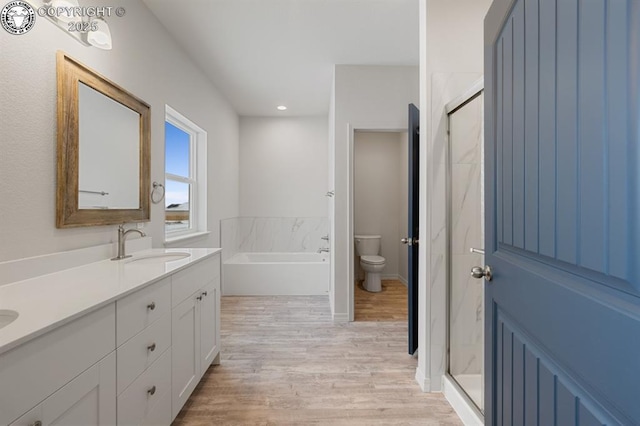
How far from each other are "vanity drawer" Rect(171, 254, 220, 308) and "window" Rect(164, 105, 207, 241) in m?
Result: 0.76

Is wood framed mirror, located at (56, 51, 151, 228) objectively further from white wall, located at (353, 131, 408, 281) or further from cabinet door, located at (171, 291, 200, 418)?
white wall, located at (353, 131, 408, 281)

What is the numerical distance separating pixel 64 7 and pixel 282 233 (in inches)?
141

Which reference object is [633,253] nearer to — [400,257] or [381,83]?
[381,83]

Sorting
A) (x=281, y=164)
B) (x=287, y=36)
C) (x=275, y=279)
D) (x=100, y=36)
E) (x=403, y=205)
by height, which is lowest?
(x=275, y=279)

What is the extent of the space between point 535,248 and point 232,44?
2.78 meters

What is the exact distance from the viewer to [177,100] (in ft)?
8.38

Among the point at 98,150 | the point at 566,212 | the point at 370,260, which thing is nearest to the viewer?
the point at 566,212

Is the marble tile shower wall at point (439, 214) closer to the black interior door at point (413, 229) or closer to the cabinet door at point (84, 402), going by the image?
the black interior door at point (413, 229)

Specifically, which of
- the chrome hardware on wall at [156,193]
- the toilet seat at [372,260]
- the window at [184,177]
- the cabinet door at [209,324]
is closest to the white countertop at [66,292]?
the cabinet door at [209,324]

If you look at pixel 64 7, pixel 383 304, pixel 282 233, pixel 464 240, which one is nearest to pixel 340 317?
pixel 383 304

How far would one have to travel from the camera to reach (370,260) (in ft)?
12.9

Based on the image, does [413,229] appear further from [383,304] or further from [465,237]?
[383,304]

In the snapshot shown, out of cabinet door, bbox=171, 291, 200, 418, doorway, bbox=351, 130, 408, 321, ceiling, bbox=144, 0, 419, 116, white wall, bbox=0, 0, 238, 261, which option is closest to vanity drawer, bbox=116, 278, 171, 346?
cabinet door, bbox=171, 291, 200, 418


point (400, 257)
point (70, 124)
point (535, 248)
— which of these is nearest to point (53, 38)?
point (70, 124)
